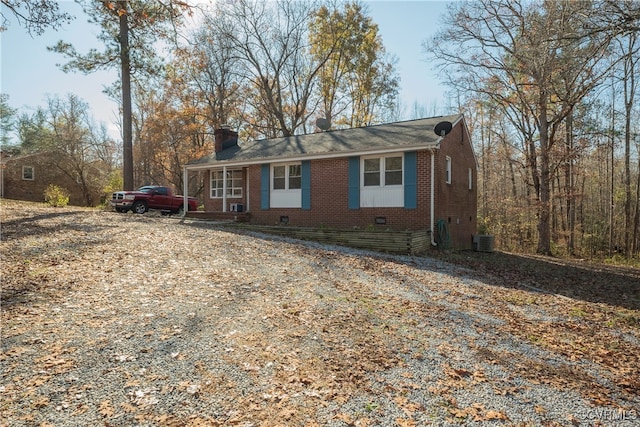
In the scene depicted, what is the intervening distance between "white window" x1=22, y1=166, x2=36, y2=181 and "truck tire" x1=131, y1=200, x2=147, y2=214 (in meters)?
15.3

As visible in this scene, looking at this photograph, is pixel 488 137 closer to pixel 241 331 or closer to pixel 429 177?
pixel 429 177

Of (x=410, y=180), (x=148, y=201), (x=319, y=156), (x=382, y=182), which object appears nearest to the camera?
(x=410, y=180)

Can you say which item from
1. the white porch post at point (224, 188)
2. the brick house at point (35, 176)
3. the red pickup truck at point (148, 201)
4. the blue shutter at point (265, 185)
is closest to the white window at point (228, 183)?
the white porch post at point (224, 188)

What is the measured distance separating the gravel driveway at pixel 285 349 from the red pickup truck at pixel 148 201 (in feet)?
34.4

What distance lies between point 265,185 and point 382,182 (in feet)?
17.7

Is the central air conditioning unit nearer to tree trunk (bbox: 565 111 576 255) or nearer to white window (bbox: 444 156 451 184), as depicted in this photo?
white window (bbox: 444 156 451 184)

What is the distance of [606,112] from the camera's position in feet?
68.0

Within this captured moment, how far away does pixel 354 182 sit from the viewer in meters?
13.5

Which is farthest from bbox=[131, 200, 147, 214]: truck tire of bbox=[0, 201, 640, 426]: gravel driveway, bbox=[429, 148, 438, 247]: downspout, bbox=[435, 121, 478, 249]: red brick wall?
bbox=[435, 121, 478, 249]: red brick wall

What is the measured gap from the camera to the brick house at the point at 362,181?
12445 mm

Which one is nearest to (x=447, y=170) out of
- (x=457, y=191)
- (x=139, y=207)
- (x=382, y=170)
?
(x=457, y=191)

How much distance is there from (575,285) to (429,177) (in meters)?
5.10

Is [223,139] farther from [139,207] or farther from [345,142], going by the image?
[345,142]

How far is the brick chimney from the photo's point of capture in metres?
20.4
